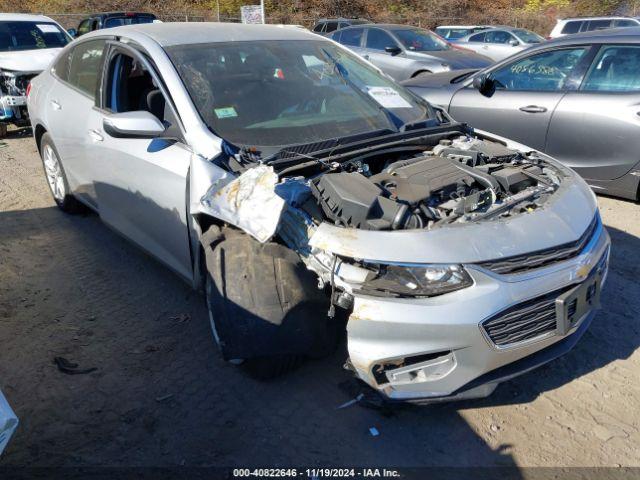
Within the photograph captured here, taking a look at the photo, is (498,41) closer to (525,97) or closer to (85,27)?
(85,27)

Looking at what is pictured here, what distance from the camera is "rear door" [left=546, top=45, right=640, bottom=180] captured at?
5.07 metres

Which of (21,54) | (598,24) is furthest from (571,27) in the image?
(21,54)

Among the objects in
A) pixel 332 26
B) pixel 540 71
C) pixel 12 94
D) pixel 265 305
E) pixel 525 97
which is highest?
pixel 540 71

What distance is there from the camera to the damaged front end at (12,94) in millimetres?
8523

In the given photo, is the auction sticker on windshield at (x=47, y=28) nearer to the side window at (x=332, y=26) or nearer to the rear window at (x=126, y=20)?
the rear window at (x=126, y=20)

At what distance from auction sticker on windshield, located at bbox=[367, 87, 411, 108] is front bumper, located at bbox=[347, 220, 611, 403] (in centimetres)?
188

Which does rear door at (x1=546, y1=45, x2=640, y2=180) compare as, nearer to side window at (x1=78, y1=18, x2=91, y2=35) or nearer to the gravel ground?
the gravel ground

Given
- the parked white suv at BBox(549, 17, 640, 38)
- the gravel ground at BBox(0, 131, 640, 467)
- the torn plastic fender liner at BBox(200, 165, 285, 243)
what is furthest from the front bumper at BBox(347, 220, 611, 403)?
the parked white suv at BBox(549, 17, 640, 38)

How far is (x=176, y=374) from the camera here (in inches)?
126

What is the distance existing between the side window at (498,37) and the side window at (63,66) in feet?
50.5

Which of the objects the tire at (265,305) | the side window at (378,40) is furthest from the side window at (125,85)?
the side window at (378,40)

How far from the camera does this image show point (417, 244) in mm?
2475

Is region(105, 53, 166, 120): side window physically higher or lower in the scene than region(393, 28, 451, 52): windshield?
higher

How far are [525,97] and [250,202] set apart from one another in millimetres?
3991
